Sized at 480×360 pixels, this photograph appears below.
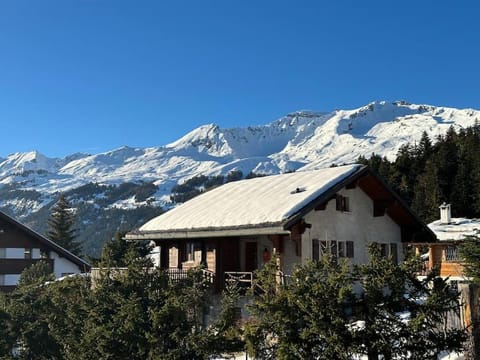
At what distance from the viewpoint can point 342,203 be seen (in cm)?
2395

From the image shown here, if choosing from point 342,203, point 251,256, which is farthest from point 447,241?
point 251,256

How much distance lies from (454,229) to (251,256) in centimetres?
2173

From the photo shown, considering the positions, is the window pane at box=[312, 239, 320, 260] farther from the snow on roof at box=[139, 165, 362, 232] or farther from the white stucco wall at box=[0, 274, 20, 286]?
the white stucco wall at box=[0, 274, 20, 286]

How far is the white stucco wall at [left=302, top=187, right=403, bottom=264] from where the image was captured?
73.3 ft

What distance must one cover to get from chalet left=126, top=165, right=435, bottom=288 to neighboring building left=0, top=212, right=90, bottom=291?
1878cm

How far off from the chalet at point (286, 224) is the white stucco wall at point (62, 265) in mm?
19590

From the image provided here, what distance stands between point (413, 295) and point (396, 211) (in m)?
16.5

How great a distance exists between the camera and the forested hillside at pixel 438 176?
216 ft

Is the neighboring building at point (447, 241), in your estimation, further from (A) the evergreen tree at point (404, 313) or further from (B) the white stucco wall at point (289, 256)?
(A) the evergreen tree at point (404, 313)

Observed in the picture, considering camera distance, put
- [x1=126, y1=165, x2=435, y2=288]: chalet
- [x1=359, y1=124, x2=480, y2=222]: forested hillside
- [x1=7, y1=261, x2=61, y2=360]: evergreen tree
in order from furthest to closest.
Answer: [x1=359, y1=124, x2=480, y2=222]: forested hillside
[x1=126, y1=165, x2=435, y2=288]: chalet
[x1=7, y1=261, x2=61, y2=360]: evergreen tree

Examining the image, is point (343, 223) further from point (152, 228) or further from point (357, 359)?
point (357, 359)

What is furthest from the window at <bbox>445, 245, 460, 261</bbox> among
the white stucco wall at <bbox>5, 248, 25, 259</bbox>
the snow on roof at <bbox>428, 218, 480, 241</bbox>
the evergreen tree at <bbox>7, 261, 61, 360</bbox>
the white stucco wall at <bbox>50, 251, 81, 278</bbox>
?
the white stucco wall at <bbox>5, 248, 25, 259</bbox>

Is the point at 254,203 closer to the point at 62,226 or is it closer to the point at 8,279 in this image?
the point at 8,279

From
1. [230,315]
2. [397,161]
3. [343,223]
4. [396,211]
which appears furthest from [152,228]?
[397,161]
